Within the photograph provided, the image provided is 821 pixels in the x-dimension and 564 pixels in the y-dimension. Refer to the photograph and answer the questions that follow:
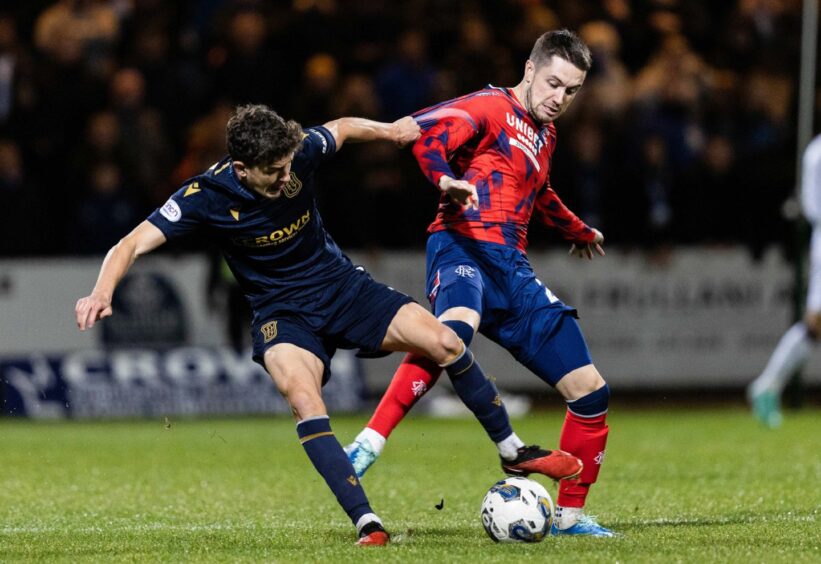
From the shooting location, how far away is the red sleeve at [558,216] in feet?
25.0

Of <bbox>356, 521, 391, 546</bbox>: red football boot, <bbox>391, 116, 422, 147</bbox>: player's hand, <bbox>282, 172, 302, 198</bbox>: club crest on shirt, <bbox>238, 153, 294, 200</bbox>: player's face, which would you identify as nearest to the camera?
<bbox>356, 521, 391, 546</bbox>: red football boot

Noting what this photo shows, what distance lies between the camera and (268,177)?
6.37m

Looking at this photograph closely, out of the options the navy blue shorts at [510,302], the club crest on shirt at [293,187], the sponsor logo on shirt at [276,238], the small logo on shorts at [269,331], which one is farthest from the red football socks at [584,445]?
the club crest on shirt at [293,187]

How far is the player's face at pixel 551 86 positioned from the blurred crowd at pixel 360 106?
6975mm

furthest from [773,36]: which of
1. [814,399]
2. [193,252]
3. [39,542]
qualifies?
[39,542]

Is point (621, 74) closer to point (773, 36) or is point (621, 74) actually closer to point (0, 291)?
point (773, 36)

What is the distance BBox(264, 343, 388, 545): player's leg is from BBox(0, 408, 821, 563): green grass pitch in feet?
0.51

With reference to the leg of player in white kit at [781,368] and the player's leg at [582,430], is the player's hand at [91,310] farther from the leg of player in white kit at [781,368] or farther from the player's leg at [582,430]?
the leg of player in white kit at [781,368]

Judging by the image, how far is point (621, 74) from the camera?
15477 mm

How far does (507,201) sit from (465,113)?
474 mm

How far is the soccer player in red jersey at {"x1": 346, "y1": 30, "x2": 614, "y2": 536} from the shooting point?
22.6 feet

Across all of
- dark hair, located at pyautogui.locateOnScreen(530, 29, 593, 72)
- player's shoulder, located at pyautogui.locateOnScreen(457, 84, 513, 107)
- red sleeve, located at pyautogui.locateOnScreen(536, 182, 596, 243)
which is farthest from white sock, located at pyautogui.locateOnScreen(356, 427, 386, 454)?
dark hair, located at pyautogui.locateOnScreen(530, 29, 593, 72)

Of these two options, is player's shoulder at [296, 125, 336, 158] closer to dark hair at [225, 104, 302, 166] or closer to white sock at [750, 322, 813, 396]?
dark hair at [225, 104, 302, 166]

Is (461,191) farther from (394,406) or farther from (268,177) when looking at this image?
(394,406)
